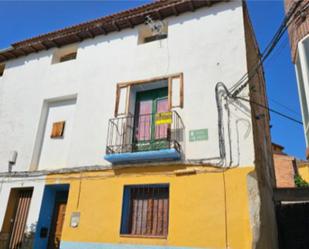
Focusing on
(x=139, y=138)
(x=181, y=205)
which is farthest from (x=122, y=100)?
(x=181, y=205)

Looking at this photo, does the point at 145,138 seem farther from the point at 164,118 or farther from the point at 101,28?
the point at 101,28

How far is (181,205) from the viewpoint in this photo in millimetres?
6703

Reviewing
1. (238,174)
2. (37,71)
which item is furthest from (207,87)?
(37,71)

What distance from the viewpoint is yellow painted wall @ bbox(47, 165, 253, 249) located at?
616 centimetres

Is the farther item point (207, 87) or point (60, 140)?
point (60, 140)

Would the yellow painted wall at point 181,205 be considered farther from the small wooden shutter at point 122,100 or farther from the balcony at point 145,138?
the small wooden shutter at point 122,100

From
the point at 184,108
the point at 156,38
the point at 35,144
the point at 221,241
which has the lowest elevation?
the point at 221,241

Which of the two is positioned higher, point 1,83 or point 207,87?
point 1,83

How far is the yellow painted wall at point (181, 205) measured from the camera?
6.16 m

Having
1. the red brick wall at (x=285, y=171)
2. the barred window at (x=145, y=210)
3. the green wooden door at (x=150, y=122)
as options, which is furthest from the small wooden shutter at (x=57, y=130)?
the red brick wall at (x=285, y=171)

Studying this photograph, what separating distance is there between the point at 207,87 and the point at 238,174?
248 cm

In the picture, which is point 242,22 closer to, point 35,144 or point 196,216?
point 196,216

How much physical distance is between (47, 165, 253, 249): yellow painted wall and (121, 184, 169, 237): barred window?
237 millimetres

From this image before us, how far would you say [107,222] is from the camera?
722cm
